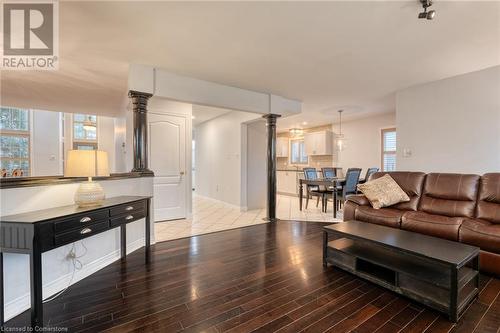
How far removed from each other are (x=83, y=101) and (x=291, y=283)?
567cm

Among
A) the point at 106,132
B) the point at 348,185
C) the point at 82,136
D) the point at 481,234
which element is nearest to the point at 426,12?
the point at 481,234

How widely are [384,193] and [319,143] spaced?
4265 millimetres

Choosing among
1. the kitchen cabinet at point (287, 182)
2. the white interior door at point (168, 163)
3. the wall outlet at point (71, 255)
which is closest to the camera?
the wall outlet at point (71, 255)

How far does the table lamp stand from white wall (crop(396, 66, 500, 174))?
4710 mm

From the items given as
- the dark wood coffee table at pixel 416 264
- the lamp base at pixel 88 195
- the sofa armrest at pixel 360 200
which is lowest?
the dark wood coffee table at pixel 416 264

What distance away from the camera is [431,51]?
2779 millimetres

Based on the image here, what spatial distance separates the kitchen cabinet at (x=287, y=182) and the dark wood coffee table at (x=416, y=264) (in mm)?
5218

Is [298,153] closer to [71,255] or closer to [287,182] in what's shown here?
[287,182]

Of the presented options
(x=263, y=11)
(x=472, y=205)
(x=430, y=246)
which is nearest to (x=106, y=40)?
(x=263, y=11)

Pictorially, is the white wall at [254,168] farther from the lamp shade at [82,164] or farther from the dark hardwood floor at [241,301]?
the lamp shade at [82,164]

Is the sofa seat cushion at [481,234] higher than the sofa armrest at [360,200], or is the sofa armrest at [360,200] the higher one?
the sofa armrest at [360,200]

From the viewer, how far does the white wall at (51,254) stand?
1.68m

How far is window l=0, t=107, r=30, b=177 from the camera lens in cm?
675

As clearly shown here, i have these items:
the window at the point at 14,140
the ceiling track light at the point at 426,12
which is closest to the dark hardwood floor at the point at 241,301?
the ceiling track light at the point at 426,12
